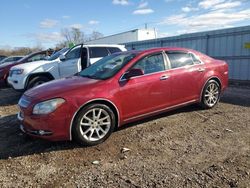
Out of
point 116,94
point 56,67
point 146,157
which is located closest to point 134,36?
point 56,67

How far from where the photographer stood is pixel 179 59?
19.6ft

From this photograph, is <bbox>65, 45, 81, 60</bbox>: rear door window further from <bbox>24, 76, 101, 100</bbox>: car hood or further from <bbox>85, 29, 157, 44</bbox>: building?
<bbox>85, 29, 157, 44</bbox>: building

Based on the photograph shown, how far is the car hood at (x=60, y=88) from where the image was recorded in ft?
14.6

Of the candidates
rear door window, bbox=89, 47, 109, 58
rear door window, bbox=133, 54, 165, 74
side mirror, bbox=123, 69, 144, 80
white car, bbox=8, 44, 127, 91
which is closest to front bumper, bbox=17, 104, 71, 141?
side mirror, bbox=123, 69, 144, 80

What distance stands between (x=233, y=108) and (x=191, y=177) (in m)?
3.78

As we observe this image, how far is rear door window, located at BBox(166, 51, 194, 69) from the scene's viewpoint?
5.81 m

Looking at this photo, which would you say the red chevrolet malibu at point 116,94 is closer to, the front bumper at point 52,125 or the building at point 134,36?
the front bumper at point 52,125

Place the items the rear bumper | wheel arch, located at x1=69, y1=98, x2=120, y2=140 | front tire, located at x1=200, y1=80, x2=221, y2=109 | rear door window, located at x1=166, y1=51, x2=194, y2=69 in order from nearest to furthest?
wheel arch, located at x1=69, y1=98, x2=120, y2=140 < rear door window, located at x1=166, y1=51, x2=194, y2=69 < front tire, located at x1=200, y1=80, x2=221, y2=109 < the rear bumper

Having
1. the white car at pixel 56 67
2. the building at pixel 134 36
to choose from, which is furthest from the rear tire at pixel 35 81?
the building at pixel 134 36

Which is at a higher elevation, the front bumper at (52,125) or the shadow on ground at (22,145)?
the front bumper at (52,125)

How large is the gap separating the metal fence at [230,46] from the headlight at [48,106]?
28.8 ft

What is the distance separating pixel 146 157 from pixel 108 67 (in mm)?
2134

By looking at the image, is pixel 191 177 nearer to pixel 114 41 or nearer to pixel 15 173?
pixel 15 173

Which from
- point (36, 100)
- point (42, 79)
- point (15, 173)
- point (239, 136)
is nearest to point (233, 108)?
point (239, 136)
